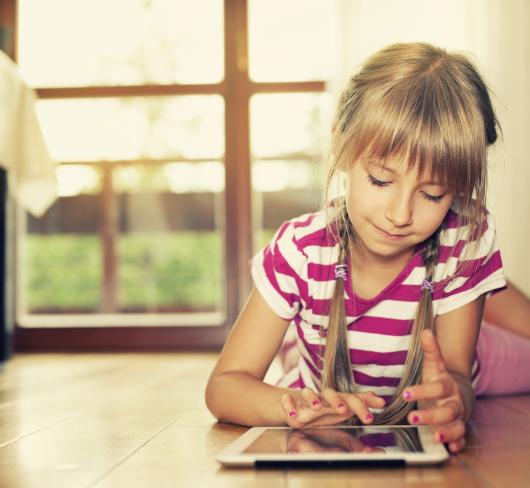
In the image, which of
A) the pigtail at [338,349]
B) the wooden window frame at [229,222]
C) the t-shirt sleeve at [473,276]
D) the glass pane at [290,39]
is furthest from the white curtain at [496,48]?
the pigtail at [338,349]

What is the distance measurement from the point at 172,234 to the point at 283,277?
198 centimetres

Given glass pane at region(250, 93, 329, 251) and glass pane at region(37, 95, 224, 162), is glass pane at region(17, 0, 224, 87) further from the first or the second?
glass pane at region(250, 93, 329, 251)

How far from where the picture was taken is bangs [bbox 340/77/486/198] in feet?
3.05

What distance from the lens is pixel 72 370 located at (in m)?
2.22

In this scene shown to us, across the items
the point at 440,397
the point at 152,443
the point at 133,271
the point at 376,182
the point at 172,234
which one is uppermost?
the point at 376,182

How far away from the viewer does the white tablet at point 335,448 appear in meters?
0.80

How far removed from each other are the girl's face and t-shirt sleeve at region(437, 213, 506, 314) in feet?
0.50

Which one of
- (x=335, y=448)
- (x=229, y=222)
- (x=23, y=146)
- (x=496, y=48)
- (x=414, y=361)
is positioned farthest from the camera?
(x=229, y=222)

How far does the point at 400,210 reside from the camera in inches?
36.5

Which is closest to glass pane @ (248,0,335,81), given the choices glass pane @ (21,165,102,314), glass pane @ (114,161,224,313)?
glass pane @ (114,161,224,313)

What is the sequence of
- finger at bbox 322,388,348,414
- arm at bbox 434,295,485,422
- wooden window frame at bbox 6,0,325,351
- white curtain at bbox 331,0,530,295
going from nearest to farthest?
finger at bbox 322,388,348,414 < arm at bbox 434,295,485,422 < white curtain at bbox 331,0,530,295 < wooden window frame at bbox 6,0,325,351

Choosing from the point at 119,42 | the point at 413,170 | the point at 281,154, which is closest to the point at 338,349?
the point at 413,170

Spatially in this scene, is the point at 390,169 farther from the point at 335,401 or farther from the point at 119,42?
the point at 119,42

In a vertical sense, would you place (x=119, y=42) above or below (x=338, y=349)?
above
